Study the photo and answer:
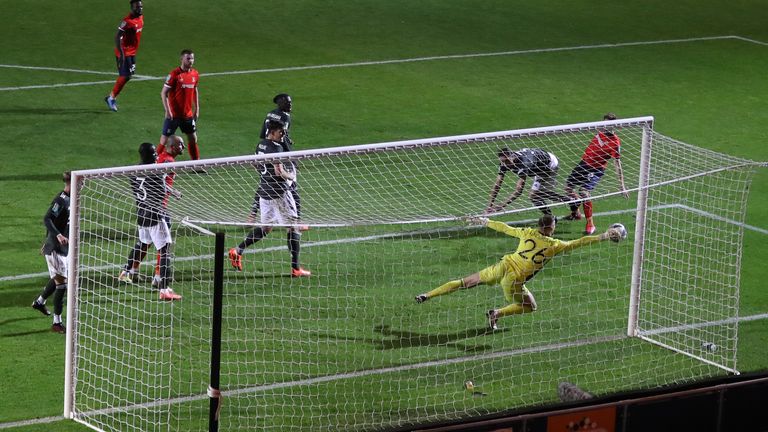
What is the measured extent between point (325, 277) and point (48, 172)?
5.41m

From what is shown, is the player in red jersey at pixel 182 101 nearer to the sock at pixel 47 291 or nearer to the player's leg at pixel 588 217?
the sock at pixel 47 291

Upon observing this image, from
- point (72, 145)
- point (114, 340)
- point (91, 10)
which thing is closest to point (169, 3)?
point (91, 10)

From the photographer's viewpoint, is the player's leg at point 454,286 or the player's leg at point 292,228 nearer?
the player's leg at point 454,286

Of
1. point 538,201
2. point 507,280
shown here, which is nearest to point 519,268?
point 507,280

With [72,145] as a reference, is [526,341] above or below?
below

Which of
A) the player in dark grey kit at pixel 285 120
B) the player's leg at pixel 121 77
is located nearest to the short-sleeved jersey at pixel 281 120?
the player in dark grey kit at pixel 285 120

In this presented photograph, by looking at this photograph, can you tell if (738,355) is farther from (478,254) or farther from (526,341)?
(478,254)

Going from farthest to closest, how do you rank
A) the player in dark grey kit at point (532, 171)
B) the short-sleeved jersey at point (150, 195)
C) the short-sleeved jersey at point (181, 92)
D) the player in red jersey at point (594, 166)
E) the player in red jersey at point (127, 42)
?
1. the player in red jersey at point (127, 42)
2. the short-sleeved jersey at point (181, 92)
3. the player in red jersey at point (594, 166)
4. the player in dark grey kit at point (532, 171)
5. the short-sleeved jersey at point (150, 195)

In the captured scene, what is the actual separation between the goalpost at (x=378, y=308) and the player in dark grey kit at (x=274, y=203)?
0.70 feet

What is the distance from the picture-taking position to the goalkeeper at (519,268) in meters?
13.0

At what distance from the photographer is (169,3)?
29000mm

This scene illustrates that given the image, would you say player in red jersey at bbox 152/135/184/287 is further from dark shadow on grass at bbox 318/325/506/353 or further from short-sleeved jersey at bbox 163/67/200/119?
dark shadow on grass at bbox 318/325/506/353

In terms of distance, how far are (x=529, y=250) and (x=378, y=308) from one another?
187cm

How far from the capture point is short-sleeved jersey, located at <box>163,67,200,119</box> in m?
18.0
